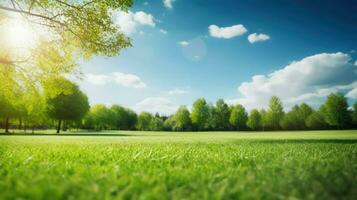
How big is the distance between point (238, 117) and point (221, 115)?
724 cm

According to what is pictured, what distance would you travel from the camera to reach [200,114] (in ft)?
332

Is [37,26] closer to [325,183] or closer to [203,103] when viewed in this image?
[325,183]

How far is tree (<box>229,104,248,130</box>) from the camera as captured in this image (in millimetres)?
104312

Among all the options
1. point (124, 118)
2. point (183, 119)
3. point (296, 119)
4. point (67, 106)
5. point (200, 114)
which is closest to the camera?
point (67, 106)

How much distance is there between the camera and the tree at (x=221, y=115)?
348 ft

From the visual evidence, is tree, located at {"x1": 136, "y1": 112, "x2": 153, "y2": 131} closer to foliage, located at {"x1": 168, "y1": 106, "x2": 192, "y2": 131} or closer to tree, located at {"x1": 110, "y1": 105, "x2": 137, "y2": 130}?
tree, located at {"x1": 110, "y1": 105, "x2": 137, "y2": 130}

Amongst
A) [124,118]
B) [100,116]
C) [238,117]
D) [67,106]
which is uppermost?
[67,106]

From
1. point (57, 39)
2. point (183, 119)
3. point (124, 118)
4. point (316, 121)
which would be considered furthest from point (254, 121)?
point (57, 39)

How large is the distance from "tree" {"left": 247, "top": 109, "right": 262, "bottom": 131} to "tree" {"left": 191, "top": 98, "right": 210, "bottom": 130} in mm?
17113

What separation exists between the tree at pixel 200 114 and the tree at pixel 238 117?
10.5m

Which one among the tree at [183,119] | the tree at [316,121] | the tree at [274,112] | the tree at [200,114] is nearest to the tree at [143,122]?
the tree at [183,119]

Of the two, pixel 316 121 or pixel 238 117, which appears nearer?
pixel 316 121

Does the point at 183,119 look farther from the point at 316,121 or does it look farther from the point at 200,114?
the point at 316,121

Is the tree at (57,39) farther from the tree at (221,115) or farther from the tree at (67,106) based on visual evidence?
the tree at (221,115)
